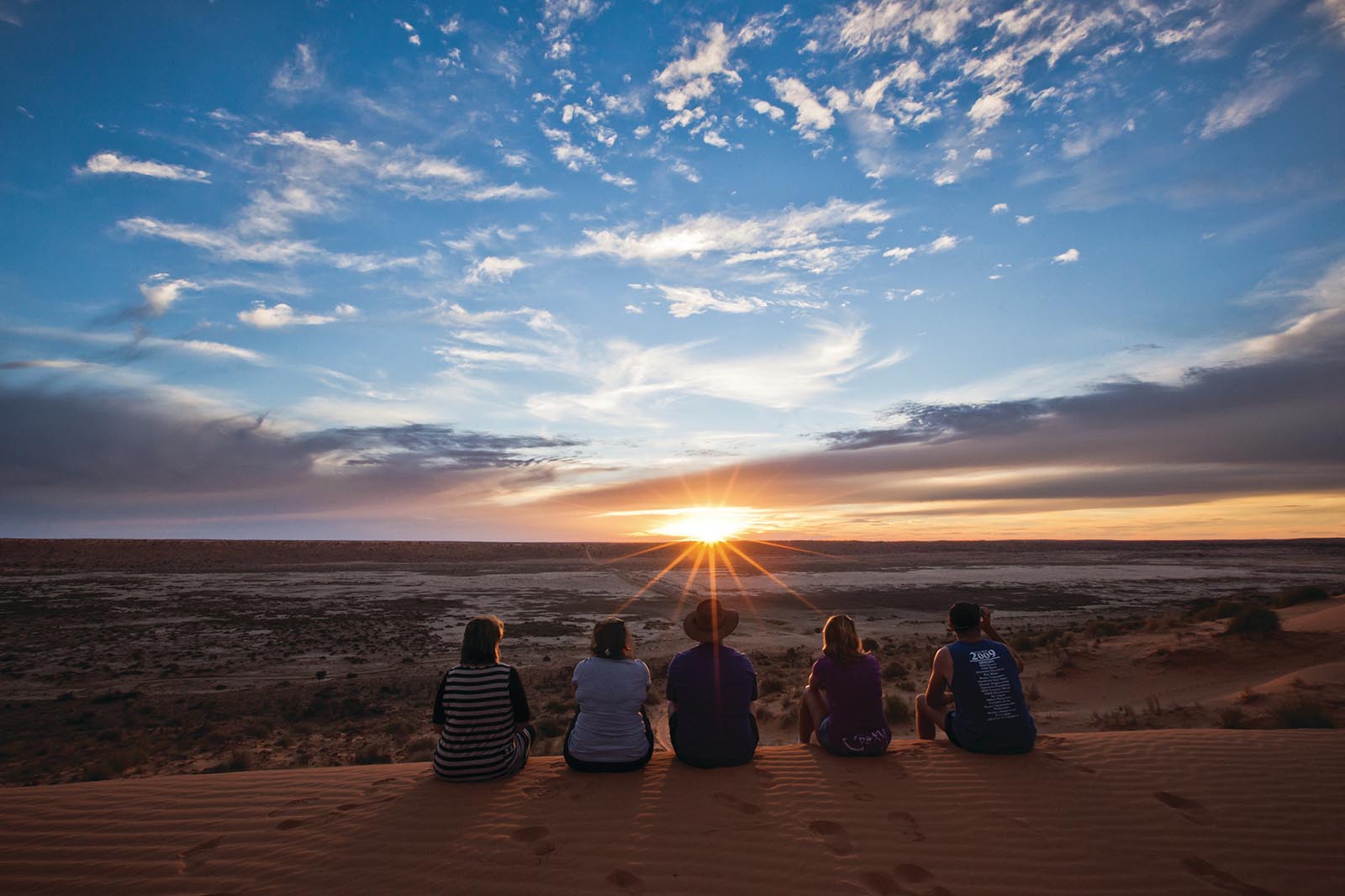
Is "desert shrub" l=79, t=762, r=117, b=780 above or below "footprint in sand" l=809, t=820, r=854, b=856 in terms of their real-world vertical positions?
below

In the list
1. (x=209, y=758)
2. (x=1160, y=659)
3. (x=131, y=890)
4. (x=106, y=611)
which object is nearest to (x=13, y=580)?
(x=106, y=611)

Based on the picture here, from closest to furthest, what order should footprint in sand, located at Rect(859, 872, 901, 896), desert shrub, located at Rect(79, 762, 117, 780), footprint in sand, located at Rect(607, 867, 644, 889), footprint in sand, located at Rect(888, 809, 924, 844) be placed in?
footprint in sand, located at Rect(859, 872, 901, 896), footprint in sand, located at Rect(607, 867, 644, 889), footprint in sand, located at Rect(888, 809, 924, 844), desert shrub, located at Rect(79, 762, 117, 780)

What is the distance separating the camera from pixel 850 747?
234 inches

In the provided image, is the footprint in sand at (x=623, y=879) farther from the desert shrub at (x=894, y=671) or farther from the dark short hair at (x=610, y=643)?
the desert shrub at (x=894, y=671)

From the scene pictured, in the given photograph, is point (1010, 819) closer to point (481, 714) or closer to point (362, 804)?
point (481, 714)

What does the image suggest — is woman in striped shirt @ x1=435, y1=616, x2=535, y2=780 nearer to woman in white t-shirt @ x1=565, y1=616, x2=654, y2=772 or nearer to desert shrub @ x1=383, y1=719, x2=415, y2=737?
woman in white t-shirt @ x1=565, y1=616, x2=654, y2=772

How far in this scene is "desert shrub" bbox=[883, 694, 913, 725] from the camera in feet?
33.6

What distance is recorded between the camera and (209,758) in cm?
930

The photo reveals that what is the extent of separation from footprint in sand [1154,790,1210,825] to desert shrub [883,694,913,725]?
5.18m

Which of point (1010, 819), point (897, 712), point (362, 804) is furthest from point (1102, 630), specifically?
point (362, 804)

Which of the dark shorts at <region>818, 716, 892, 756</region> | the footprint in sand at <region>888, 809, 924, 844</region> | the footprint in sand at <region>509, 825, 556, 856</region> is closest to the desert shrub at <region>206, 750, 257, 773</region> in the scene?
the footprint in sand at <region>509, 825, 556, 856</region>

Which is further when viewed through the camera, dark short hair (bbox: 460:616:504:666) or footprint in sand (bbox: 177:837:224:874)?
dark short hair (bbox: 460:616:504:666)

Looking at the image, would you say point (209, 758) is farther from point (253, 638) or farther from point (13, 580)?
point (13, 580)

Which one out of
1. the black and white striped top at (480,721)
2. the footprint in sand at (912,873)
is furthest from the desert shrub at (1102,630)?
the black and white striped top at (480,721)
